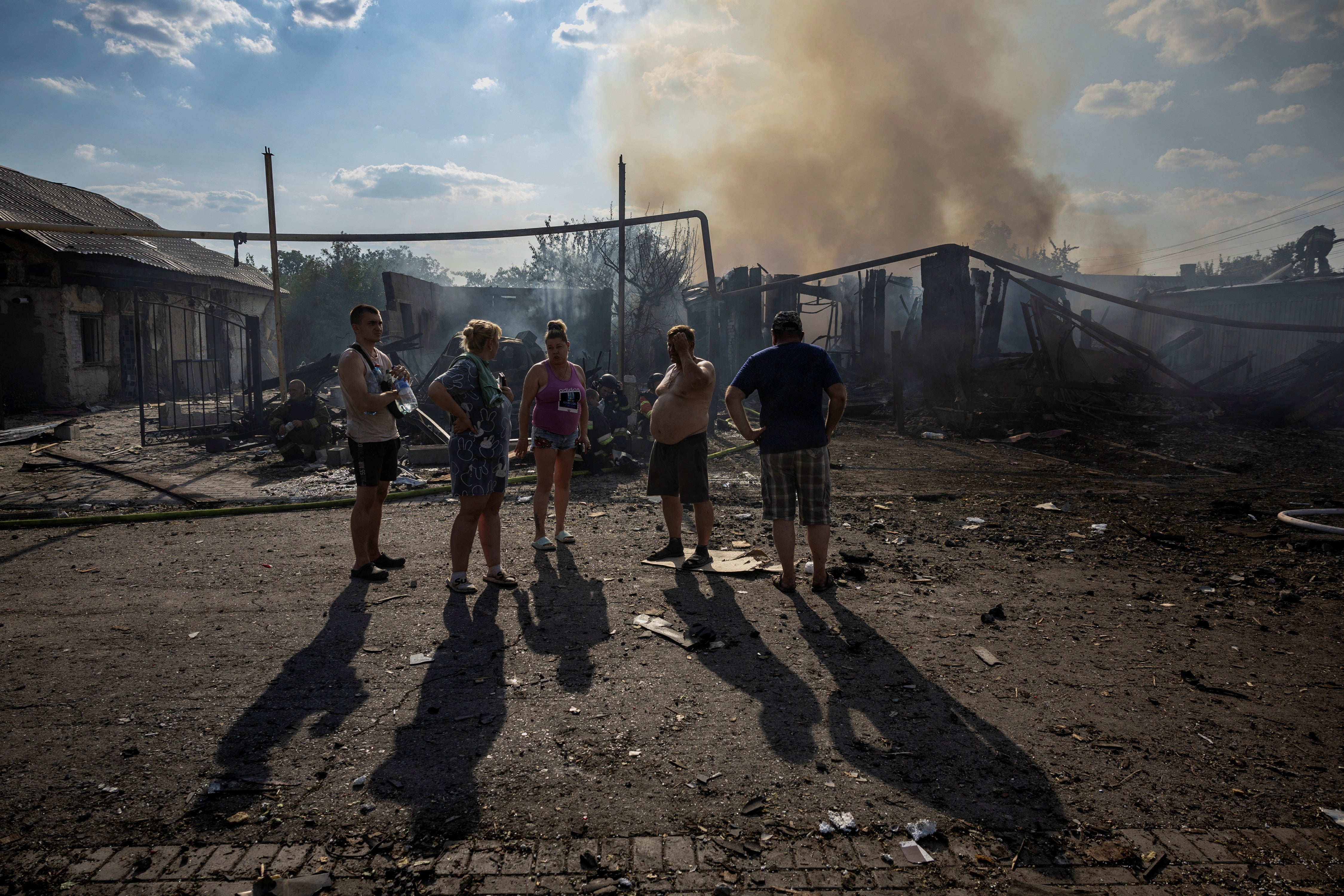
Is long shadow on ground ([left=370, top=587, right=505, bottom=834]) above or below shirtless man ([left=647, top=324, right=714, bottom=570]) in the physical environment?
below

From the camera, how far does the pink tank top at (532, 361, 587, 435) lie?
5031mm

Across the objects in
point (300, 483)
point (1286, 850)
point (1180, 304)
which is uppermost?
point (1180, 304)

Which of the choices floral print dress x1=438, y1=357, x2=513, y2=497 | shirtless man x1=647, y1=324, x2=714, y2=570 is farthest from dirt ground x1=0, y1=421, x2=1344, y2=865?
floral print dress x1=438, y1=357, x2=513, y2=497

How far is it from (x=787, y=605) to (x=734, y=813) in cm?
195

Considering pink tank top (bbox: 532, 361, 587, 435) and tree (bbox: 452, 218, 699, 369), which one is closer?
pink tank top (bbox: 532, 361, 587, 435)

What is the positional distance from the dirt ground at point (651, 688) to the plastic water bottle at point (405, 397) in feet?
3.72

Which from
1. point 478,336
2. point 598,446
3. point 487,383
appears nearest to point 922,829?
point 487,383

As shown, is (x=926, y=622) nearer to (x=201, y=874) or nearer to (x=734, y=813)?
(x=734, y=813)

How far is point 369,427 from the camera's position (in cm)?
431

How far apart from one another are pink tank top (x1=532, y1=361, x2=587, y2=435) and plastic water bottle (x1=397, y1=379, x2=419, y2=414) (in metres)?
0.84

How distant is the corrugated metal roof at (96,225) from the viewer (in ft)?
55.0

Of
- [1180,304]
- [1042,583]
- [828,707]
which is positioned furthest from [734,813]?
[1180,304]

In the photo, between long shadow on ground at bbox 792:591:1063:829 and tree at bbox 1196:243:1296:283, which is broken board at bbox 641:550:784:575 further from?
tree at bbox 1196:243:1296:283

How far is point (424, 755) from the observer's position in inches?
101
